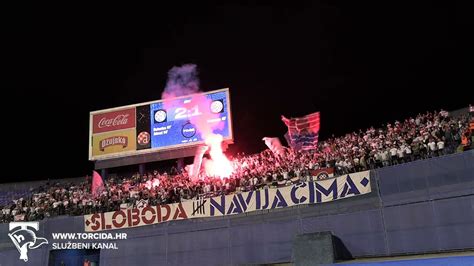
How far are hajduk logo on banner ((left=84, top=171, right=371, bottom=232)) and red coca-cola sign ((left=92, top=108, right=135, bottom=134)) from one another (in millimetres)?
11583

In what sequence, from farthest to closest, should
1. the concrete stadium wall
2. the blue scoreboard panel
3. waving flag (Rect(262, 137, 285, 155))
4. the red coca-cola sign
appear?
the red coca-cola sign
the blue scoreboard panel
waving flag (Rect(262, 137, 285, 155))
the concrete stadium wall

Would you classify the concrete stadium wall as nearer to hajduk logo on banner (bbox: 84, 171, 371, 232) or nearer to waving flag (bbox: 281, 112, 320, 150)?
hajduk logo on banner (bbox: 84, 171, 371, 232)

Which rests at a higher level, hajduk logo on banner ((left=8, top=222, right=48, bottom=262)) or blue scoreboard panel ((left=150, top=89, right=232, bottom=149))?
blue scoreboard panel ((left=150, top=89, right=232, bottom=149))

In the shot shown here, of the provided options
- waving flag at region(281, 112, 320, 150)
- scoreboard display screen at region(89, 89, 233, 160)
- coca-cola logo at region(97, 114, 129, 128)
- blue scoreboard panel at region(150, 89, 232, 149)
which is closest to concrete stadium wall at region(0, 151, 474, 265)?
scoreboard display screen at region(89, 89, 233, 160)

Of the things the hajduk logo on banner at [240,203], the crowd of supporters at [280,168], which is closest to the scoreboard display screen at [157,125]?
the crowd of supporters at [280,168]

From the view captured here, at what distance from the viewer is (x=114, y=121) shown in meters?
36.6

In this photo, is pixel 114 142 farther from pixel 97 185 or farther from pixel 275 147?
pixel 275 147

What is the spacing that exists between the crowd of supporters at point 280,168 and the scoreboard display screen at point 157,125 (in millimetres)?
2336

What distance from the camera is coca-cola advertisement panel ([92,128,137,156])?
35.8 meters

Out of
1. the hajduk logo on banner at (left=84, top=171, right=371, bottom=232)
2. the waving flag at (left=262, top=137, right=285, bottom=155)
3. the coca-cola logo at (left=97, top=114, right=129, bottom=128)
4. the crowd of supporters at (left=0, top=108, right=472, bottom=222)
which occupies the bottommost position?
the hajduk logo on banner at (left=84, top=171, right=371, bottom=232)

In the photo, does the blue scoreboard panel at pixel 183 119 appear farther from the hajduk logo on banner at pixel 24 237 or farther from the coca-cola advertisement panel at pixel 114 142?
the hajduk logo on banner at pixel 24 237

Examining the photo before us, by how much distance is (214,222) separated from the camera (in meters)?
23.1

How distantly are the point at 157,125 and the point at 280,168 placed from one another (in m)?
12.2

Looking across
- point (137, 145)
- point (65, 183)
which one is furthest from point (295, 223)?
point (65, 183)
